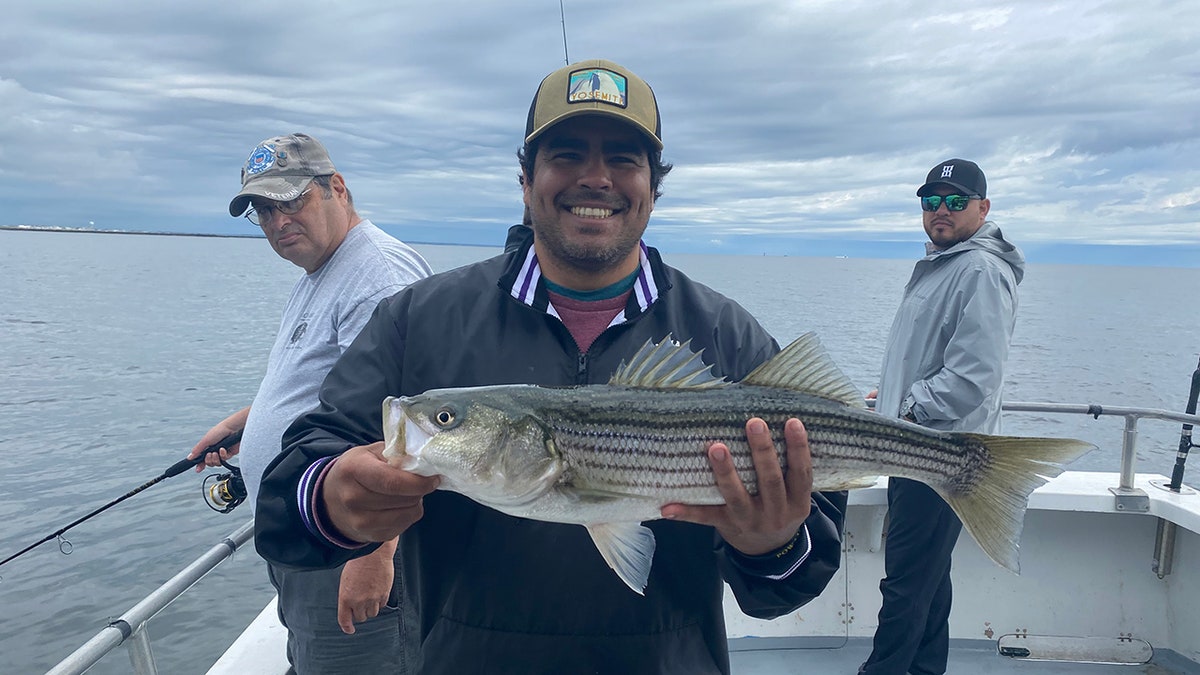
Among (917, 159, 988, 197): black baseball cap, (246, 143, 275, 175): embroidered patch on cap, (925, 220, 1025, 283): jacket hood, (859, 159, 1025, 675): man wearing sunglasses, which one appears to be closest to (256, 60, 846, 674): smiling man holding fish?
(246, 143, 275, 175): embroidered patch on cap

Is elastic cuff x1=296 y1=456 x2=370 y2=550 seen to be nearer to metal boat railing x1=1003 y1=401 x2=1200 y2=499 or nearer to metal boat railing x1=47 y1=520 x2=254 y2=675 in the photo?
metal boat railing x1=47 y1=520 x2=254 y2=675

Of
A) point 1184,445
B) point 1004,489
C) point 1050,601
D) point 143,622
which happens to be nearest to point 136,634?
point 143,622

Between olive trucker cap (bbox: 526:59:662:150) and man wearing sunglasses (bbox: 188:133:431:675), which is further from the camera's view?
man wearing sunglasses (bbox: 188:133:431:675)

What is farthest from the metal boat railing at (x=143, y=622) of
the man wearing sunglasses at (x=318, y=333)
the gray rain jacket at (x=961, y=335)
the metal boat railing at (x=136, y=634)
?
the gray rain jacket at (x=961, y=335)

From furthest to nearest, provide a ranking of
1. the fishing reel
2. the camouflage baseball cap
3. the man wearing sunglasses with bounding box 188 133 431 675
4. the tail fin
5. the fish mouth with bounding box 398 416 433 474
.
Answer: the fishing reel → the camouflage baseball cap → the man wearing sunglasses with bounding box 188 133 431 675 → the tail fin → the fish mouth with bounding box 398 416 433 474

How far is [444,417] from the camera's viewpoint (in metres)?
2.28

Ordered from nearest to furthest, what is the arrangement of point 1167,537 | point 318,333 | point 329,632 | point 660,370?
point 660,370 < point 329,632 < point 318,333 < point 1167,537

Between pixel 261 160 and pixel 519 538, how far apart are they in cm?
285

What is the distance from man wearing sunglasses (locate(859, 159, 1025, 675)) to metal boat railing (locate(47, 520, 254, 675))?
4343 millimetres

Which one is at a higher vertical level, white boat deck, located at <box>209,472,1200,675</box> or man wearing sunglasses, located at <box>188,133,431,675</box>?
man wearing sunglasses, located at <box>188,133,431,675</box>

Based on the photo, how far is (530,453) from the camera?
2.32 m

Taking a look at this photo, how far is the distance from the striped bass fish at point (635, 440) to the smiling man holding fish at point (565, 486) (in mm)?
26

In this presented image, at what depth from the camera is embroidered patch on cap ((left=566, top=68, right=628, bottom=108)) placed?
273 cm

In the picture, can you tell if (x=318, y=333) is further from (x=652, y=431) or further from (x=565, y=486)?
(x=652, y=431)
